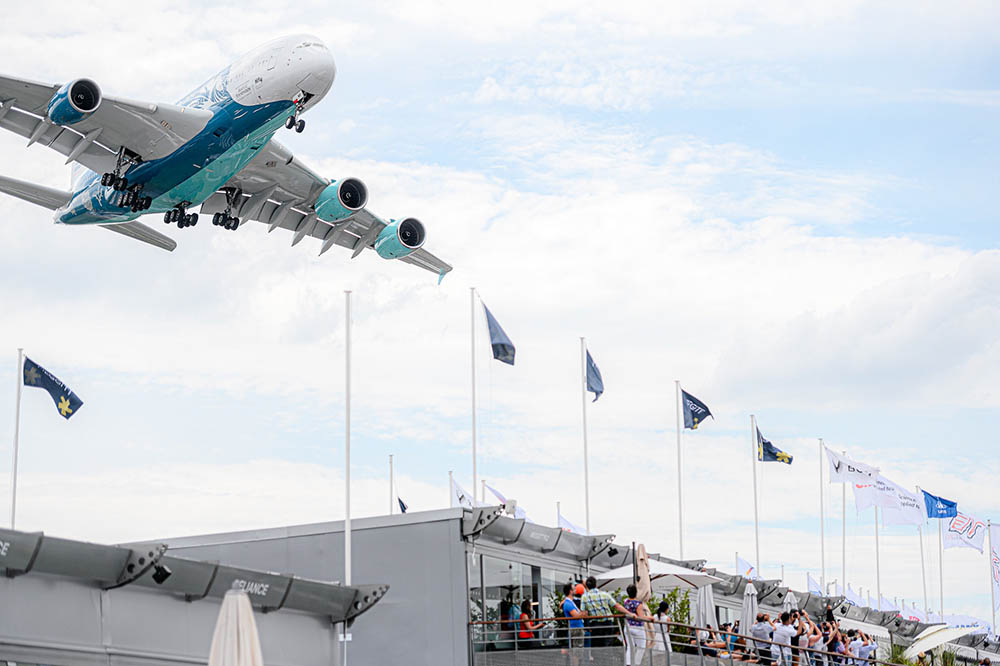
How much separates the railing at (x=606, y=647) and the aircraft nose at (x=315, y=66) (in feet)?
38.5

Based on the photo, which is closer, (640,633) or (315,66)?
(640,633)

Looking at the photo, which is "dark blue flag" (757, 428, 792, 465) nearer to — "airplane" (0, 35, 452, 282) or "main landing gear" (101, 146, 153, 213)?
"airplane" (0, 35, 452, 282)

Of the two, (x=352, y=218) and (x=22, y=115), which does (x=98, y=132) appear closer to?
(x=22, y=115)

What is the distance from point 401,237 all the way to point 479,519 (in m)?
12.3

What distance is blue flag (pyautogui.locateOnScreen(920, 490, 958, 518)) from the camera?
137 ft

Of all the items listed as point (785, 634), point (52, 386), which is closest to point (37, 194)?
point (52, 386)

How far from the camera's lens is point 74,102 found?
24234 mm

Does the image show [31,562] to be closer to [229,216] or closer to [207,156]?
[207,156]

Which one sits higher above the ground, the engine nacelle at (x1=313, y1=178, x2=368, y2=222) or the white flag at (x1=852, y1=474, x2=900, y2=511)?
the engine nacelle at (x1=313, y1=178, x2=368, y2=222)

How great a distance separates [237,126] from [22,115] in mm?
5597

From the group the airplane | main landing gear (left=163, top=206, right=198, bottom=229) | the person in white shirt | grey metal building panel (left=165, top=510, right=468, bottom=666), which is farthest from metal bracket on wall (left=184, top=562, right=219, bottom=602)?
main landing gear (left=163, top=206, right=198, bottom=229)

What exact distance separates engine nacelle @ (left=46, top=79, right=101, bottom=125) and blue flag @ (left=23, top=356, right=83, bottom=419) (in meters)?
7.00

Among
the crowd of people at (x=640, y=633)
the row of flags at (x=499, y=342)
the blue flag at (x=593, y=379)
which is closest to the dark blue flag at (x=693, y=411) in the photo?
the blue flag at (x=593, y=379)

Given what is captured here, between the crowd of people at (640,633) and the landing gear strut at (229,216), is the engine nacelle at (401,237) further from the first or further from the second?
the crowd of people at (640,633)
